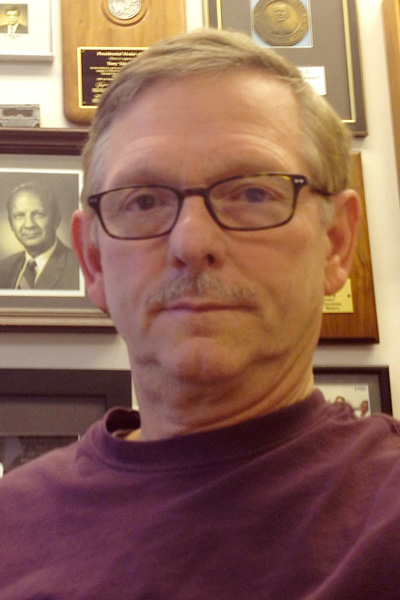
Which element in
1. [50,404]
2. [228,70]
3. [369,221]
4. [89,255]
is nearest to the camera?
[228,70]

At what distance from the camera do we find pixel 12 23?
1368 mm

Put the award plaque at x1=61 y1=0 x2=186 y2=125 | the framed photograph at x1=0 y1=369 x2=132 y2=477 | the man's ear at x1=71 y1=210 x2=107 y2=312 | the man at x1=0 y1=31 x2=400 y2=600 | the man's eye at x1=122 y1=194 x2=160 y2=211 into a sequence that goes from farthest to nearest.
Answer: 1. the award plaque at x1=61 y1=0 x2=186 y2=125
2. the framed photograph at x1=0 y1=369 x2=132 y2=477
3. the man's ear at x1=71 y1=210 x2=107 y2=312
4. the man's eye at x1=122 y1=194 x2=160 y2=211
5. the man at x1=0 y1=31 x2=400 y2=600

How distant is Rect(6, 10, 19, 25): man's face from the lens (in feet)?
4.49

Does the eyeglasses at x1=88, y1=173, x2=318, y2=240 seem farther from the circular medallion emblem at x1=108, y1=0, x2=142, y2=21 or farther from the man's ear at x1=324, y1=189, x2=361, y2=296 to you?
the circular medallion emblem at x1=108, y1=0, x2=142, y2=21

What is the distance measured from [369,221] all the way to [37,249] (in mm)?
606

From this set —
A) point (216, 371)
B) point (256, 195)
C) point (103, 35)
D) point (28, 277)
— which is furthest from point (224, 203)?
point (103, 35)

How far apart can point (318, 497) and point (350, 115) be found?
0.89m

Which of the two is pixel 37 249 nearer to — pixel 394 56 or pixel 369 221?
pixel 369 221

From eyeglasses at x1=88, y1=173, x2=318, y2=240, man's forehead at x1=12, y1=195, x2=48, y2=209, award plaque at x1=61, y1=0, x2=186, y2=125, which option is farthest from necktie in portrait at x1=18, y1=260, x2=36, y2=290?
eyeglasses at x1=88, y1=173, x2=318, y2=240

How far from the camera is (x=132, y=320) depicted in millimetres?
782

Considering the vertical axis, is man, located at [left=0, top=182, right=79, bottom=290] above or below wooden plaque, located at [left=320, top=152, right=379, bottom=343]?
above

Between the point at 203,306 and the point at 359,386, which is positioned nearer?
the point at 203,306

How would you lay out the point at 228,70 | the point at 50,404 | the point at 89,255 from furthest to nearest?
the point at 50,404
the point at 89,255
the point at 228,70

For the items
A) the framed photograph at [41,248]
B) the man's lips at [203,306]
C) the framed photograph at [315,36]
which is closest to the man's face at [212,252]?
the man's lips at [203,306]
